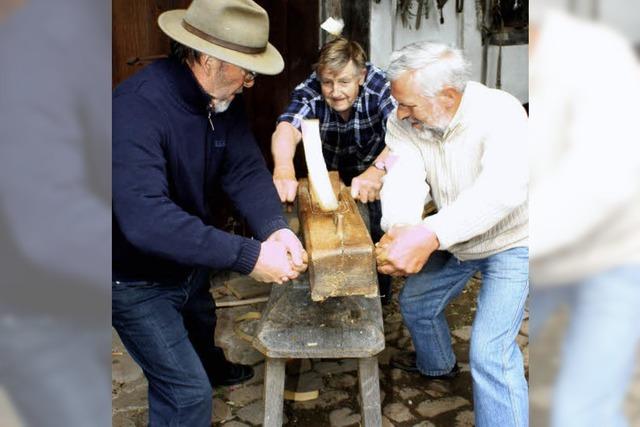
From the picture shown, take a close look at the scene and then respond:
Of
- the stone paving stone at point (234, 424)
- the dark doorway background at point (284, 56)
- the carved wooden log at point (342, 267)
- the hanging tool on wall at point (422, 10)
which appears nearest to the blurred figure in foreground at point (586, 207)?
the carved wooden log at point (342, 267)

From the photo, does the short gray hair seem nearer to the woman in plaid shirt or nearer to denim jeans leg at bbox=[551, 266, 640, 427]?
the woman in plaid shirt

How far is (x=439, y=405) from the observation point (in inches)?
136

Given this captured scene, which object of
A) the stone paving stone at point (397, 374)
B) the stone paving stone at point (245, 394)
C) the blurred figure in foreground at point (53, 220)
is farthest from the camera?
the stone paving stone at point (397, 374)

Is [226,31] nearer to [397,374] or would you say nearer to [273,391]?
[273,391]

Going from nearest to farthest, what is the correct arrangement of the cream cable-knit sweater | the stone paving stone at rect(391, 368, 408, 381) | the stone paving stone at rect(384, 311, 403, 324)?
the cream cable-knit sweater → the stone paving stone at rect(391, 368, 408, 381) → the stone paving stone at rect(384, 311, 403, 324)

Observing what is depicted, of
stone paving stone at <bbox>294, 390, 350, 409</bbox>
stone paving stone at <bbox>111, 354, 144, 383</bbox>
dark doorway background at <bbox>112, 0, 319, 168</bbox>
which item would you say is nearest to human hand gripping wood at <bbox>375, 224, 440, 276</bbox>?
stone paving stone at <bbox>294, 390, 350, 409</bbox>

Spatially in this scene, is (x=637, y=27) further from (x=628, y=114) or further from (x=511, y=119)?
(x=511, y=119)

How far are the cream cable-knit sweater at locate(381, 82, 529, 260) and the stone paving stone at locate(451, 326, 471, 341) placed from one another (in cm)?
121

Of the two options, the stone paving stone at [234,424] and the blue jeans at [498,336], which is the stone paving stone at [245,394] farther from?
the blue jeans at [498,336]

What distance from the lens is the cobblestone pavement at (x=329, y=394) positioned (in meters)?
3.35

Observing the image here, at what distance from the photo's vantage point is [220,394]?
3562 millimetres

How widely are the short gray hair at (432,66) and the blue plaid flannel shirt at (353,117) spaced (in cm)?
122

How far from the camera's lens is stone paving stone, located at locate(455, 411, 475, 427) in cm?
329

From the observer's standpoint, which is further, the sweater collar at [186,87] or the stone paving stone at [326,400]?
the stone paving stone at [326,400]
